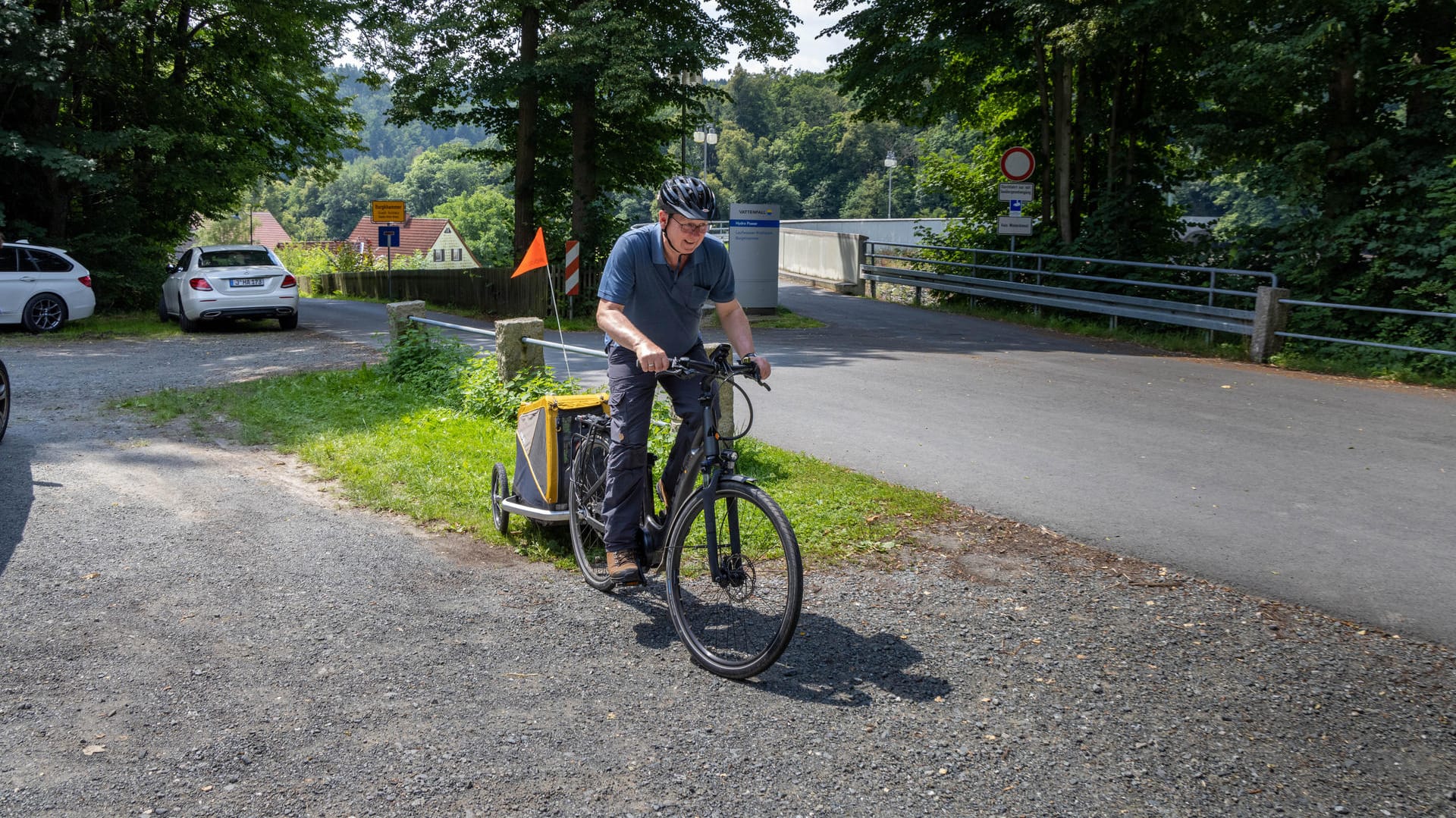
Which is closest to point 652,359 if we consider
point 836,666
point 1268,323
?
point 836,666

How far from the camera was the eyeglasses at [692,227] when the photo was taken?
446 cm

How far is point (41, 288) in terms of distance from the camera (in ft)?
57.4

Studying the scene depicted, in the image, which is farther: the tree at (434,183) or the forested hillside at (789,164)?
the tree at (434,183)

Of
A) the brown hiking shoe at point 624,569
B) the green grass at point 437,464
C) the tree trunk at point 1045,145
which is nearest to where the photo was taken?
the brown hiking shoe at point 624,569

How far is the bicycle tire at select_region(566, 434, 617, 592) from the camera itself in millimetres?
5387

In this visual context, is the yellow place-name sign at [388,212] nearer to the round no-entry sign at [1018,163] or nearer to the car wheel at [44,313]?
the car wheel at [44,313]

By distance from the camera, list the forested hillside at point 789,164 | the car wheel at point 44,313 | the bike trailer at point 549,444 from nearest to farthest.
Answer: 1. the bike trailer at point 549,444
2. the car wheel at point 44,313
3. the forested hillside at point 789,164

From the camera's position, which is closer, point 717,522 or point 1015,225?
point 717,522

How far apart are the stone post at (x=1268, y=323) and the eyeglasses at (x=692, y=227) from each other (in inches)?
475

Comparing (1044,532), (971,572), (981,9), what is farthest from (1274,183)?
(971,572)

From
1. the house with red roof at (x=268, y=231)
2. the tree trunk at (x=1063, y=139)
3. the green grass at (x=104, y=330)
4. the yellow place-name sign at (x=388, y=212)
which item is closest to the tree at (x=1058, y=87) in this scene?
the tree trunk at (x=1063, y=139)

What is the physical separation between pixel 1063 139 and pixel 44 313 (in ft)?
58.5

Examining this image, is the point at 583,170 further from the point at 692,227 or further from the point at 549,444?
the point at 692,227

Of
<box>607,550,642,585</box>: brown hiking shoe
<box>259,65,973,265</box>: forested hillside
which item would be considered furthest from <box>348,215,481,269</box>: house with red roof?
<box>607,550,642,585</box>: brown hiking shoe
